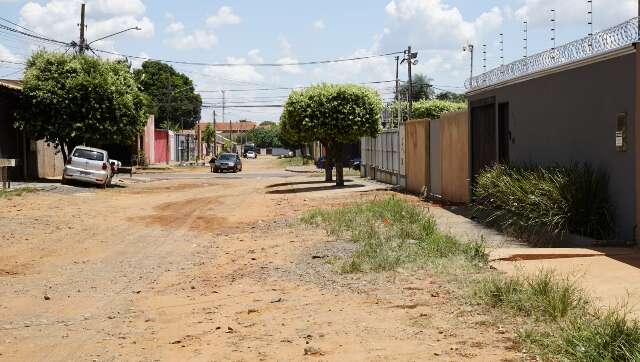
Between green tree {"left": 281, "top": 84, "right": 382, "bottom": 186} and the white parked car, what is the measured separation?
7.61m

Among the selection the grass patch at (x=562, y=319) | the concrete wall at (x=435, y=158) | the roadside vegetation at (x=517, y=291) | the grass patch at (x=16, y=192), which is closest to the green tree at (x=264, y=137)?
the grass patch at (x=16, y=192)

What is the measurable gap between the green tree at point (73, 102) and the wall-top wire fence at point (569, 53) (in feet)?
63.0

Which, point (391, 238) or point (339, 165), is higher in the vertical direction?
point (339, 165)

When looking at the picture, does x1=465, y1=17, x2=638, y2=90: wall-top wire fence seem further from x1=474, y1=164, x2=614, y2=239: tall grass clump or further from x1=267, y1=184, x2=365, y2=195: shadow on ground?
x1=267, y1=184, x2=365, y2=195: shadow on ground

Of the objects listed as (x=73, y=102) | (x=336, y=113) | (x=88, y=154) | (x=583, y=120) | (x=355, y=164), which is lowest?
(x=355, y=164)

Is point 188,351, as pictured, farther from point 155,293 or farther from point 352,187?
point 352,187

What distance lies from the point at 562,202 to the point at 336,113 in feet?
64.1

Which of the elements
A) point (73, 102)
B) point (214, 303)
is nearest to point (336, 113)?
point (73, 102)

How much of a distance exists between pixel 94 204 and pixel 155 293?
14.5 m

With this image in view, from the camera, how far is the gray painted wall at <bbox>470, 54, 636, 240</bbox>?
10.7 metres

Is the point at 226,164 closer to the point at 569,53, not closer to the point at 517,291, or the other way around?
the point at 569,53

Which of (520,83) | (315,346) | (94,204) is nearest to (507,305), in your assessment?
(315,346)

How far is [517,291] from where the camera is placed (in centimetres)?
717

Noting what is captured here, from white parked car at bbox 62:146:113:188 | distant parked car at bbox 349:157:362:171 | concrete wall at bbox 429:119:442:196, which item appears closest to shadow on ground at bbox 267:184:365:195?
white parked car at bbox 62:146:113:188
